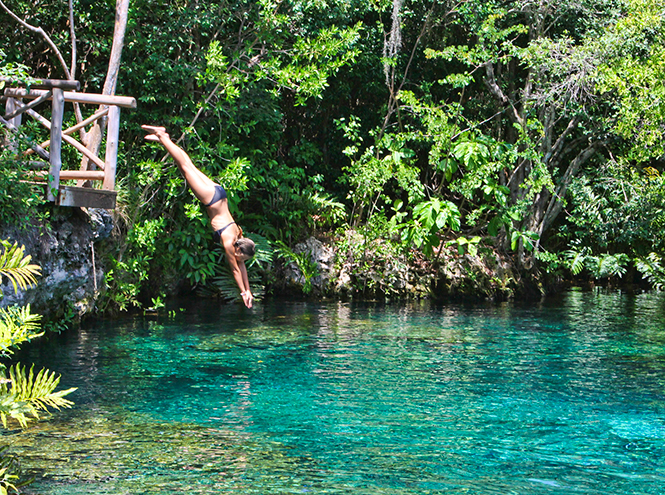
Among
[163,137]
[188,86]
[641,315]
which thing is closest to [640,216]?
[641,315]

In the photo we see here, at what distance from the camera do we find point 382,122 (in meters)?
19.9

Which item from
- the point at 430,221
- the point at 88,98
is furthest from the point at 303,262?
the point at 88,98

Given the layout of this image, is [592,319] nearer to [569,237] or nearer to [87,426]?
[569,237]

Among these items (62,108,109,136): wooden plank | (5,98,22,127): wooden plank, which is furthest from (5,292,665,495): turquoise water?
(5,98,22,127): wooden plank

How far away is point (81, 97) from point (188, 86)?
4.45 metres

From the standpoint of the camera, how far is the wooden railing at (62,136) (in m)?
10.9

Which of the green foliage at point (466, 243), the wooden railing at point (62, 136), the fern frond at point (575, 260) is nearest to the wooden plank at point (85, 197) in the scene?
the wooden railing at point (62, 136)

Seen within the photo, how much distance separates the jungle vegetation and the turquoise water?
351cm

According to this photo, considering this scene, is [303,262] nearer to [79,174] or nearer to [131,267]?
[131,267]

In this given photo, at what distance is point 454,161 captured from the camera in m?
18.4

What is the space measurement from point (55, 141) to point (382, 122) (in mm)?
10500

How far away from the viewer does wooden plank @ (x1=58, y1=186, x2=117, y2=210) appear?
11.2 m

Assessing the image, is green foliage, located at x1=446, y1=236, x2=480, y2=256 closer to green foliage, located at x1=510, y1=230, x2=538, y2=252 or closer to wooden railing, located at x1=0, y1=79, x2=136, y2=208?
green foliage, located at x1=510, y1=230, x2=538, y2=252

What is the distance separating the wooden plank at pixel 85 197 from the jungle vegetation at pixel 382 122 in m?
2.53
